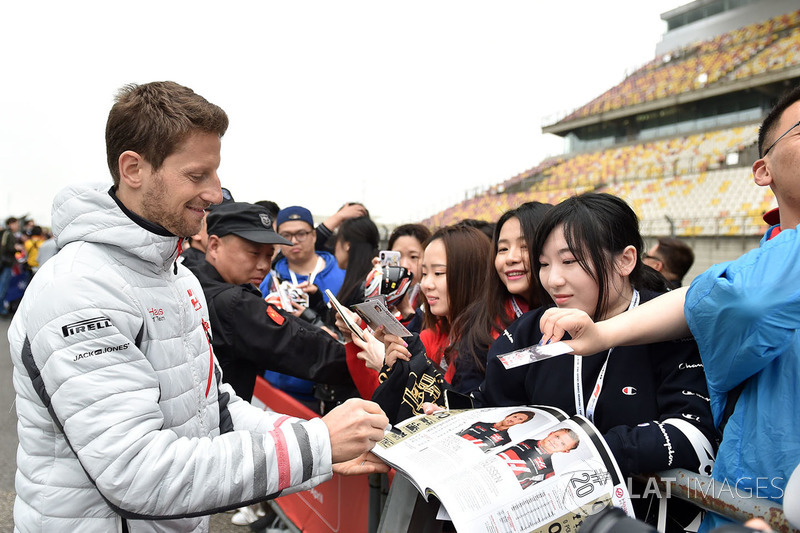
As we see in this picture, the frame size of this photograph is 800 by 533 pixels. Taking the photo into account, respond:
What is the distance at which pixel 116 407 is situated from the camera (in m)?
1.18

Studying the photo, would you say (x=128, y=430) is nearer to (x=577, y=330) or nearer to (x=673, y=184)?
(x=577, y=330)

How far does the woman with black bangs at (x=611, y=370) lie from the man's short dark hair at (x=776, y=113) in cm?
43

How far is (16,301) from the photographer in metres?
11.9

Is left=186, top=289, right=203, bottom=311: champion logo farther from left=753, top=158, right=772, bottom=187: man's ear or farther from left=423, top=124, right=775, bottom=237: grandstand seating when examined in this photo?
left=423, top=124, right=775, bottom=237: grandstand seating

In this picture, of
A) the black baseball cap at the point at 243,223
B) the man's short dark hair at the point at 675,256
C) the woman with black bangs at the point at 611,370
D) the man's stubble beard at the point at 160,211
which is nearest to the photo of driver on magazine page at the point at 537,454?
the woman with black bangs at the point at 611,370

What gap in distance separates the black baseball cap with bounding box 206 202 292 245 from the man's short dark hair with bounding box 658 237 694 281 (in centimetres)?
416

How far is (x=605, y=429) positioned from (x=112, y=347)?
1.33 meters

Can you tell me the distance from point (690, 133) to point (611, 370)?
26.8m

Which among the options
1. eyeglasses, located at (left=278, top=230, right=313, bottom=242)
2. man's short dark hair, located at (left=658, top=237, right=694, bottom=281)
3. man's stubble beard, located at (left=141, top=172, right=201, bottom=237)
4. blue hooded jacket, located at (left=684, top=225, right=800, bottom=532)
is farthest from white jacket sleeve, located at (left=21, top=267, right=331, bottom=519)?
man's short dark hair, located at (left=658, top=237, right=694, bottom=281)

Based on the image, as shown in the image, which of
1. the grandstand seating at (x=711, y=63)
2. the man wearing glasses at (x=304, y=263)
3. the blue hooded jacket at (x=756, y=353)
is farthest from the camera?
the grandstand seating at (x=711, y=63)

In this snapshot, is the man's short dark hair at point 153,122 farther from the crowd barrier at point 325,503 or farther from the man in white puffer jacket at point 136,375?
the crowd barrier at point 325,503

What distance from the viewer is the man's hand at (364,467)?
1559 millimetres

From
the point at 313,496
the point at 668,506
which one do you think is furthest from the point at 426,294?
the point at 668,506

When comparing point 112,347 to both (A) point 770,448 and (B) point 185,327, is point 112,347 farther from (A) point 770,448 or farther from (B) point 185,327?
(A) point 770,448
